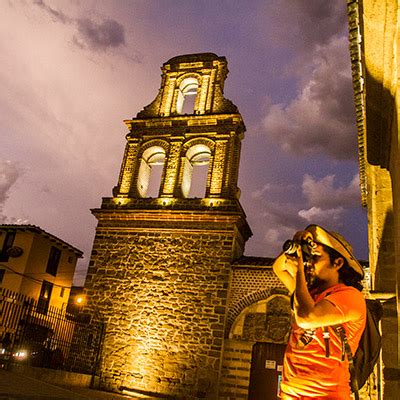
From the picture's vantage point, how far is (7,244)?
87.4ft

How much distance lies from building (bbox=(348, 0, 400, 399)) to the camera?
1.30 m

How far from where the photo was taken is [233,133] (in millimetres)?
14656

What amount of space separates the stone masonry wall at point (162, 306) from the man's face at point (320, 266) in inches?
403

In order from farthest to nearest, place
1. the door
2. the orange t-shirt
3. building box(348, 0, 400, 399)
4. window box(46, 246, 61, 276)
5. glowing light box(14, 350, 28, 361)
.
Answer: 1. window box(46, 246, 61, 276)
2. the door
3. glowing light box(14, 350, 28, 361)
4. building box(348, 0, 400, 399)
5. the orange t-shirt

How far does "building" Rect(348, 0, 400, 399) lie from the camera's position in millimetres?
3391

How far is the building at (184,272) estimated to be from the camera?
11.9 meters

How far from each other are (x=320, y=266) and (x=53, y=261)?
27766 mm

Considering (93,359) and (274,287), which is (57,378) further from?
(274,287)

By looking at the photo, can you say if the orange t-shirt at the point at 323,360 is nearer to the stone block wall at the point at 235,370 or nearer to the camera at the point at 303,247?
the camera at the point at 303,247

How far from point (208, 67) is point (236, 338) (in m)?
10.1

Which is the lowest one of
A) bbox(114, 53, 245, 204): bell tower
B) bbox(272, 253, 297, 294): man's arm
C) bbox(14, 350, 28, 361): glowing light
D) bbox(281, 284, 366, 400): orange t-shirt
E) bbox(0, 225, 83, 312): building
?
bbox(14, 350, 28, 361): glowing light

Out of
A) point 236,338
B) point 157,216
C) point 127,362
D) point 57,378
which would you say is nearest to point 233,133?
point 157,216

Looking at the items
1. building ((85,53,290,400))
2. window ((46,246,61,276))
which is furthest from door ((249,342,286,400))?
window ((46,246,61,276))

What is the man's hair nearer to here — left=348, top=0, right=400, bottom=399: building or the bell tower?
left=348, top=0, right=400, bottom=399: building
